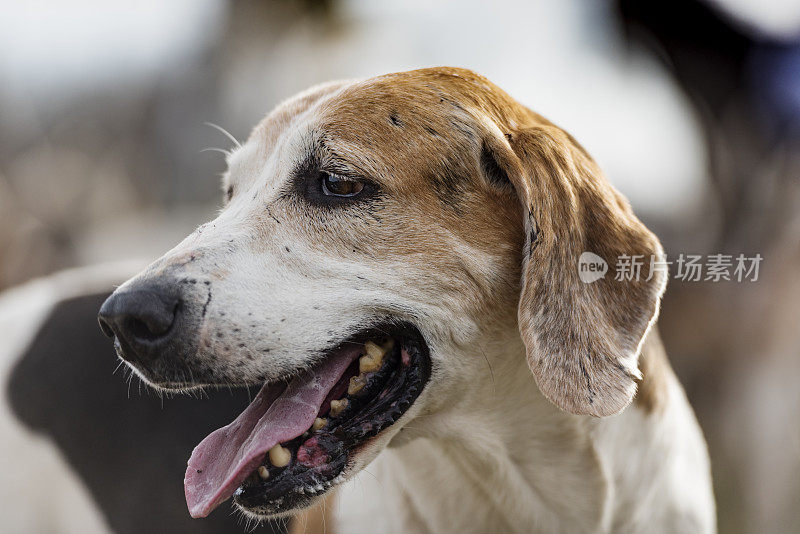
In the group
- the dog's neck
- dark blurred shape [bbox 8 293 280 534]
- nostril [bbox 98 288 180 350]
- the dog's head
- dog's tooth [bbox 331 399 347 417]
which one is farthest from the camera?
dark blurred shape [bbox 8 293 280 534]

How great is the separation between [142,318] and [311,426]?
0.51 m

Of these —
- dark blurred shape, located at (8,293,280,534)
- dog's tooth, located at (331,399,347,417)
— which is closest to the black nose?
dog's tooth, located at (331,399,347,417)

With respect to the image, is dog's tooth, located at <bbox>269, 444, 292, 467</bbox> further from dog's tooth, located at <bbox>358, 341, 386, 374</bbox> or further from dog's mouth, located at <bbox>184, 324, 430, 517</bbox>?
dog's tooth, located at <bbox>358, 341, 386, 374</bbox>

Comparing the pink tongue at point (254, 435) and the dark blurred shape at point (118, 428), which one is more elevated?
the pink tongue at point (254, 435)

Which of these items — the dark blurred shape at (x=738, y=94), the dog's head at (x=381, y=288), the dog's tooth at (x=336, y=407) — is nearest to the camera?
the dog's head at (x=381, y=288)

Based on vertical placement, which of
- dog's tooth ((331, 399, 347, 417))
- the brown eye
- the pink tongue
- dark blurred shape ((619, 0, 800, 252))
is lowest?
the pink tongue

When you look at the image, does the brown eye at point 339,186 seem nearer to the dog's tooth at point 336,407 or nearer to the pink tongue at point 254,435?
the pink tongue at point 254,435

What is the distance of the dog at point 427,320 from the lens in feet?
6.56

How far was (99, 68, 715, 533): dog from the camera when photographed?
2.00 m

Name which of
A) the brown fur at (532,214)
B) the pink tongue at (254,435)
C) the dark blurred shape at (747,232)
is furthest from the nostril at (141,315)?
the dark blurred shape at (747,232)

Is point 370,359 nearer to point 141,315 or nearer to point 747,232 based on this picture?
point 141,315

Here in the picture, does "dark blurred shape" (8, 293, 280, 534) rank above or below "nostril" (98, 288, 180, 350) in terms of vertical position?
below

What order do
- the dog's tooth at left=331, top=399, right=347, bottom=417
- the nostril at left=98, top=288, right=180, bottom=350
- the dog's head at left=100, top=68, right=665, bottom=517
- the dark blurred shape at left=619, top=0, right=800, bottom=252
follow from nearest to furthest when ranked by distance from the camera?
the nostril at left=98, top=288, right=180, bottom=350, the dog's head at left=100, top=68, right=665, bottom=517, the dog's tooth at left=331, top=399, right=347, bottom=417, the dark blurred shape at left=619, top=0, right=800, bottom=252

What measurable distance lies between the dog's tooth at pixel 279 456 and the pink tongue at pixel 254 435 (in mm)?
15
